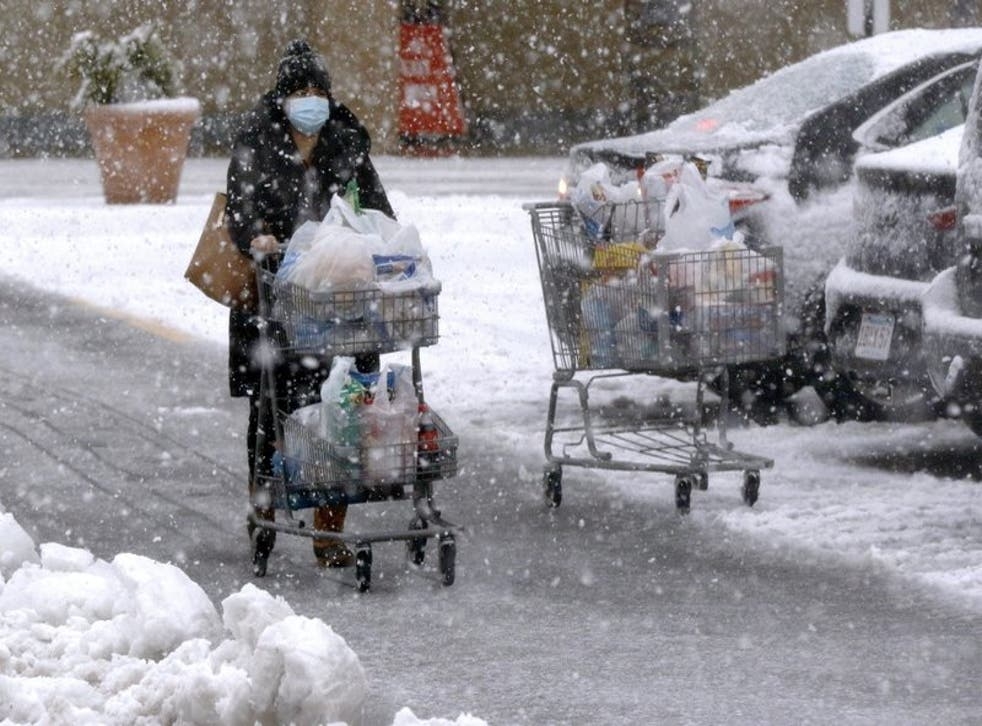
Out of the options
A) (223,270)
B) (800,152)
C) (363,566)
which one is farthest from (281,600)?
(800,152)

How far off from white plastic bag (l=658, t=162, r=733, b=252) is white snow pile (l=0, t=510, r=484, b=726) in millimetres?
2557

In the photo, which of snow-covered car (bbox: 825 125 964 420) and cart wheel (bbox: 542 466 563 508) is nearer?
snow-covered car (bbox: 825 125 964 420)

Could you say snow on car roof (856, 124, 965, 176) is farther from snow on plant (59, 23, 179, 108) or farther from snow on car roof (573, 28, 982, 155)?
snow on plant (59, 23, 179, 108)

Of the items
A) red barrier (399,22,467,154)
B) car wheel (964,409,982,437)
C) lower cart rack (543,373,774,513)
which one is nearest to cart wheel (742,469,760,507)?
lower cart rack (543,373,774,513)

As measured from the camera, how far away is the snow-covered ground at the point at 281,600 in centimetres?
505

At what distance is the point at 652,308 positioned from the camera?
7.63 meters

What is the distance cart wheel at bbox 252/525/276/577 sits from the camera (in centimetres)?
696

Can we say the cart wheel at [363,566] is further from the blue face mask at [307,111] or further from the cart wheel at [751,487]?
the cart wheel at [751,487]

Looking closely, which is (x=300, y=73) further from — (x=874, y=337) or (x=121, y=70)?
(x=121, y=70)

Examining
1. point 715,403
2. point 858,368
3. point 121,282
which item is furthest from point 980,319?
point 121,282

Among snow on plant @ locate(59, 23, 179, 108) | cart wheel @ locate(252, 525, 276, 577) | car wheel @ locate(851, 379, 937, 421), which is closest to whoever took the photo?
cart wheel @ locate(252, 525, 276, 577)

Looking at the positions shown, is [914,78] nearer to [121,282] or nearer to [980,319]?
[980,319]

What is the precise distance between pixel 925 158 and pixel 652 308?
46.7 inches

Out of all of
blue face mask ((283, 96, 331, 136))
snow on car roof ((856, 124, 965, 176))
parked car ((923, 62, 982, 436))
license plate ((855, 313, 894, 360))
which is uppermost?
blue face mask ((283, 96, 331, 136))
